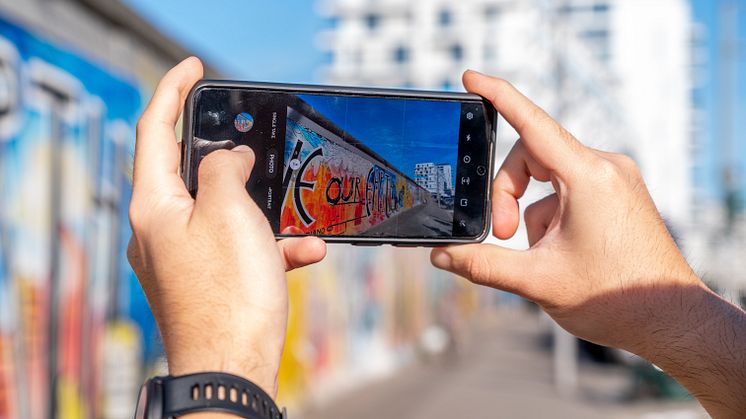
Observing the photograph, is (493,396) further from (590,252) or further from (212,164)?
(212,164)

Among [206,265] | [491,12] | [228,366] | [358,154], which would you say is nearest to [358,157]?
[358,154]

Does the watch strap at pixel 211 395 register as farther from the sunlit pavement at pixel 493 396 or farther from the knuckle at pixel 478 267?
the sunlit pavement at pixel 493 396

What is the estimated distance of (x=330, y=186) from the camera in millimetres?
2082

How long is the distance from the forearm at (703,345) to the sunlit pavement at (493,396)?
10.6 metres

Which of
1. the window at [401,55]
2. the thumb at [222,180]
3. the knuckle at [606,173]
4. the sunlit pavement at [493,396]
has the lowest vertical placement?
the sunlit pavement at [493,396]

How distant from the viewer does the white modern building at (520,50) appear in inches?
2968

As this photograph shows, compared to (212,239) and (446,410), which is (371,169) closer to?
(212,239)

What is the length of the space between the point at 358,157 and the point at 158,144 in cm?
67

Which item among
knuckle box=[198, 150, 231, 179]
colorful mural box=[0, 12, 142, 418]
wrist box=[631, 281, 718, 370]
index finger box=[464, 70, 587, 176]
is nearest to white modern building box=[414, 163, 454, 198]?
index finger box=[464, 70, 587, 176]

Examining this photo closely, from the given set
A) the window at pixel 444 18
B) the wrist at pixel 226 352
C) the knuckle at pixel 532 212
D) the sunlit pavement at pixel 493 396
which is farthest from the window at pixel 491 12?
the wrist at pixel 226 352

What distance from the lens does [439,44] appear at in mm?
82438

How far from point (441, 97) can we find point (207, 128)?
59cm

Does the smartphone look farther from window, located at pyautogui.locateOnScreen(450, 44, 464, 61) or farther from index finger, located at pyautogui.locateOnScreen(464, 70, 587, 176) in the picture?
window, located at pyautogui.locateOnScreen(450, 44, 464, 61)

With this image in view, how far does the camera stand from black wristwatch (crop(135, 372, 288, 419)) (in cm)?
127
